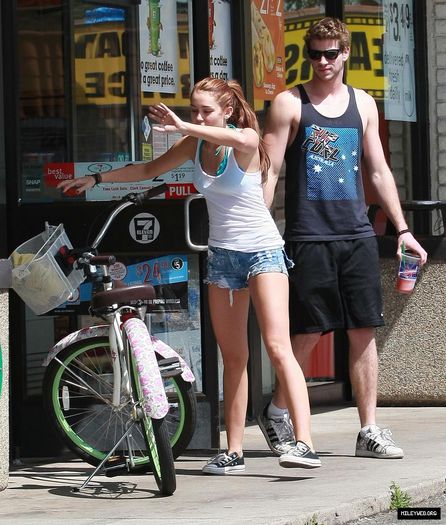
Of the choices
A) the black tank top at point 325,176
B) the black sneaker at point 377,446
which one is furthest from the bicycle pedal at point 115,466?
the black tank top at point 325,176

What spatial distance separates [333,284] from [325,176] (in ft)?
1.67

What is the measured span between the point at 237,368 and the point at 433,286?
3086 mm

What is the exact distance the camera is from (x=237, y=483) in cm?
678

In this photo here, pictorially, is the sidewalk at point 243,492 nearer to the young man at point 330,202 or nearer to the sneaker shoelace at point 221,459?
the sneaker shoelace at point 221,459

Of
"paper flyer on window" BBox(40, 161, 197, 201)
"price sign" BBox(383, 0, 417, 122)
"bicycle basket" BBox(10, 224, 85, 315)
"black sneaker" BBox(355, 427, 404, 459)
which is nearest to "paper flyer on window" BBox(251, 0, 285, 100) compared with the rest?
"price sign" BBox(383, 0, 417, 122)

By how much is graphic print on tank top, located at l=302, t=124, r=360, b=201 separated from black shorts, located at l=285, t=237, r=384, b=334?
0.79 ft

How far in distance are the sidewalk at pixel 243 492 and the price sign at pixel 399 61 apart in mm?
3143

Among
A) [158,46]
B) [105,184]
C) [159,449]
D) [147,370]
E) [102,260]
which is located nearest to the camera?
[159,449]

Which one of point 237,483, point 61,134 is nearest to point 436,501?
point 237,483

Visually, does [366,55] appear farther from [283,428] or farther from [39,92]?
[283,428]

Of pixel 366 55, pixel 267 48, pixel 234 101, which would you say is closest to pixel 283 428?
pixel 234 101

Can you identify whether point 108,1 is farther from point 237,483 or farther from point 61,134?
point 237,483

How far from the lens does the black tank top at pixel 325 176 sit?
7348 mm

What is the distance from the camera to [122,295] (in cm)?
665
